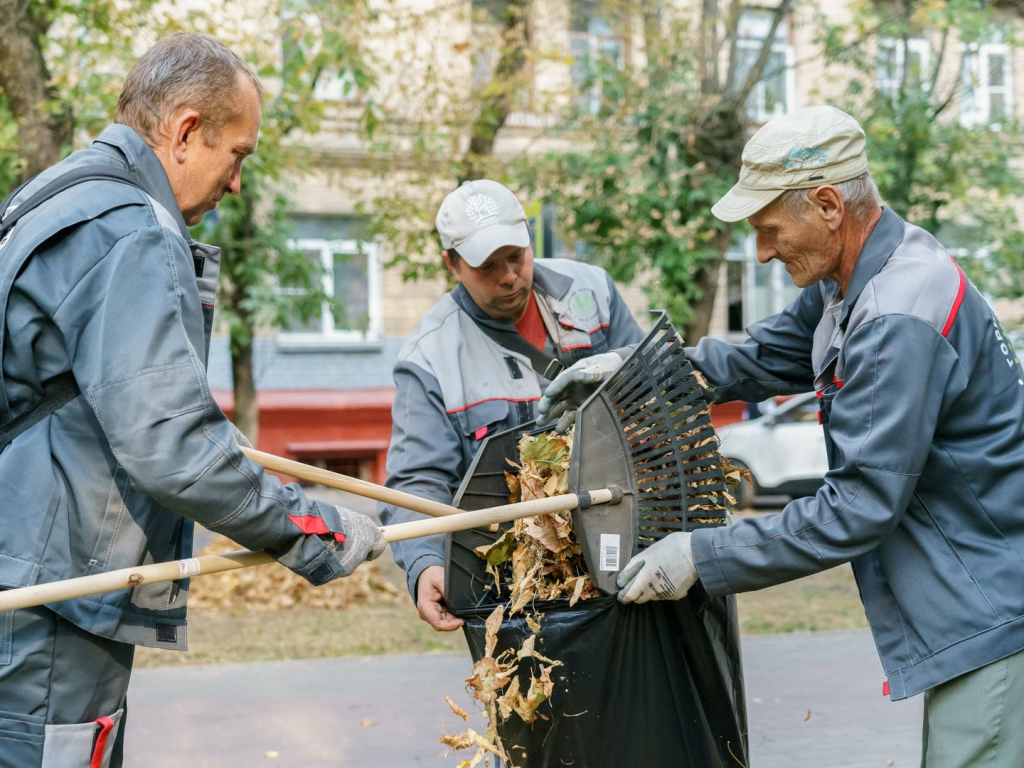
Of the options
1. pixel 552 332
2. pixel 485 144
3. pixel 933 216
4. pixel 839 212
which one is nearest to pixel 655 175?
pixel 485 144

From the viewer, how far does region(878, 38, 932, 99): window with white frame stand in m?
8.74

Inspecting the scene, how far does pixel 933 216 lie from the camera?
27.9ft

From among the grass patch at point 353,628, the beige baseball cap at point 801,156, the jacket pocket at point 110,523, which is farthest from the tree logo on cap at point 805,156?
the grass patch at point 353,628

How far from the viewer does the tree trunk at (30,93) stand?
20.9ft

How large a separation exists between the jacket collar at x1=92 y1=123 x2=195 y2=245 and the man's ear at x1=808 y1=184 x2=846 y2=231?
1350mm

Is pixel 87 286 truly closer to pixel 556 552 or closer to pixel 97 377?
pixel 97 377

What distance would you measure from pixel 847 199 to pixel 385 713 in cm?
364

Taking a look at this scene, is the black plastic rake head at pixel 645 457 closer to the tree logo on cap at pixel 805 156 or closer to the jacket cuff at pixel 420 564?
the tree logo on cap at pixel 805 156

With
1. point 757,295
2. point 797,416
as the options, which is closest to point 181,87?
point 797,416

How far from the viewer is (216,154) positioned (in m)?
2.30

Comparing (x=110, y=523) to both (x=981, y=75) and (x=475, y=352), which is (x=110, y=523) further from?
(x=981, y=75)

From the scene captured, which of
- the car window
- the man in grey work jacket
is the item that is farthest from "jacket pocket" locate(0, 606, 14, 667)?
the car window

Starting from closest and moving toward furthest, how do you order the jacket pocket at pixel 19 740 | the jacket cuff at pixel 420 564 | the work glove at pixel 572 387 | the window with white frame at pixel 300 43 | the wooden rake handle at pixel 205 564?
the wooden rake handle at pixel 205 564
the jacket pocket at pixel 19 740
the work glove at pixel 572 387
the jacket cuff at pixel 420 564
the window with white frame at pixel 300 43

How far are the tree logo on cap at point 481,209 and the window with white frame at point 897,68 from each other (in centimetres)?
646
